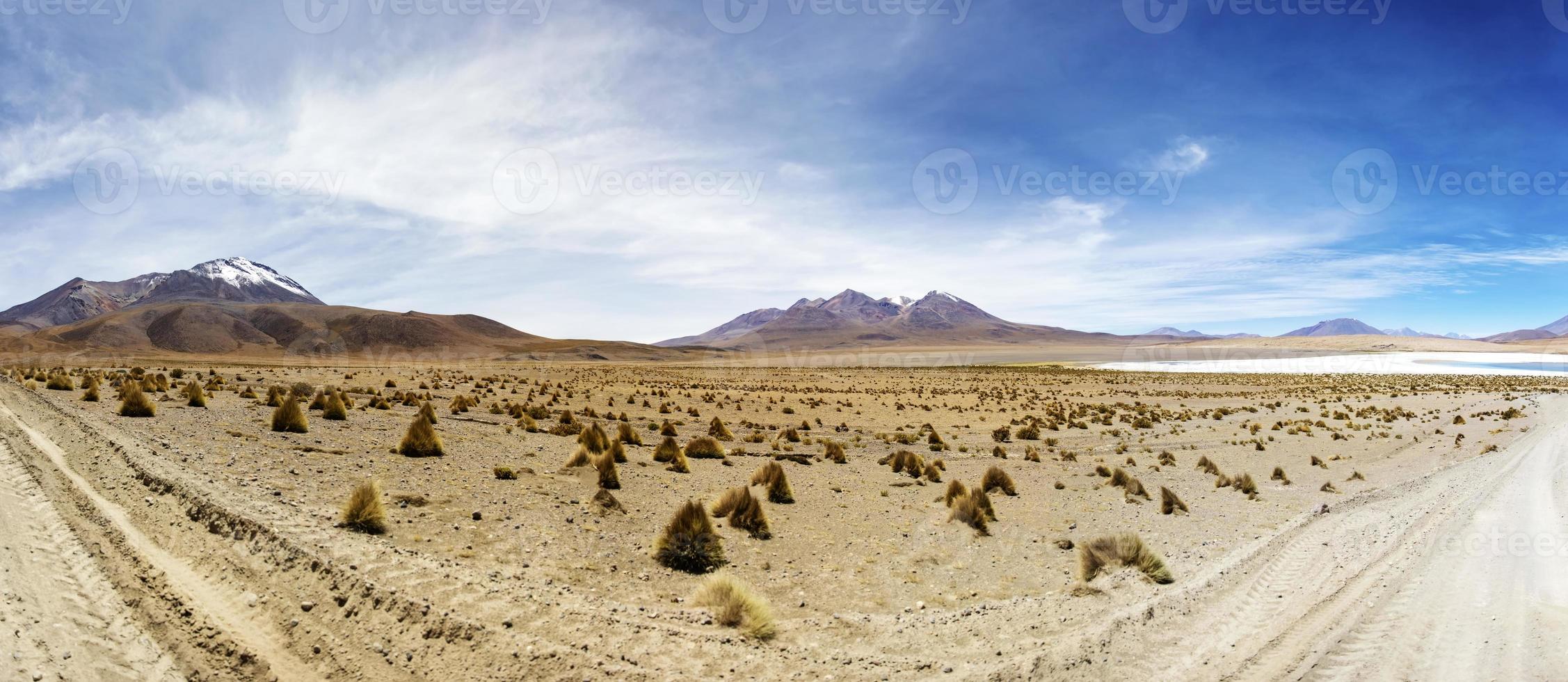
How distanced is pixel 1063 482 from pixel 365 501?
40.3 feet

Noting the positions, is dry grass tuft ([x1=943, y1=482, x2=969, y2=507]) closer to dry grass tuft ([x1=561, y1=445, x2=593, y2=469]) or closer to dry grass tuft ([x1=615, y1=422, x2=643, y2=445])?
dry grass tuft ([x1=561, y1=445, x2=593, y2=469])

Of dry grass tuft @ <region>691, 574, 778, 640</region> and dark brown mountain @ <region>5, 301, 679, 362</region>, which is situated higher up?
dark brown mountain @ <region>5, 301, 679, 362</region>

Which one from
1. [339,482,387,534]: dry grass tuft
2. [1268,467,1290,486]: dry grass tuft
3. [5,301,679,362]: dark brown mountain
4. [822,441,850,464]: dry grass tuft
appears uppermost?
[5,301,679,362]: dark brown mountain

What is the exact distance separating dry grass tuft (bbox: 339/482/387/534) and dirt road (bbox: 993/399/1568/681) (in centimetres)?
571

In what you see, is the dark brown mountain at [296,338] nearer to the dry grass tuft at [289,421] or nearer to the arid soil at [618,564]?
the dry grass tuft at [289,421]

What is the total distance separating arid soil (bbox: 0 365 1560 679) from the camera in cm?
454

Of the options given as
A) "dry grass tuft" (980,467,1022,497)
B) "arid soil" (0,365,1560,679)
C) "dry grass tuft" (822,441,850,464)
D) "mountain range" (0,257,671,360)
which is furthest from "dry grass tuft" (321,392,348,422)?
"mountain range" (0,257,671,360)

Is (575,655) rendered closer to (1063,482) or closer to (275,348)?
(1063,482)

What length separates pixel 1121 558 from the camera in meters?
7.10

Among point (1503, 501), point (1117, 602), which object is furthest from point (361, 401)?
point (1503, 501)

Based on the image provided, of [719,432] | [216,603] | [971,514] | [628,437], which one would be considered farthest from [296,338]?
[971,514]

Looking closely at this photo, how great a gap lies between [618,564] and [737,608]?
6.22 feet

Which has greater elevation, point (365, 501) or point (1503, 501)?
point (365, 501)

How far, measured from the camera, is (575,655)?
4422 millimetres
